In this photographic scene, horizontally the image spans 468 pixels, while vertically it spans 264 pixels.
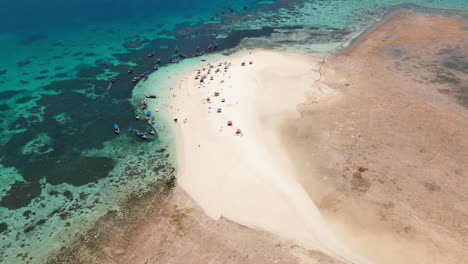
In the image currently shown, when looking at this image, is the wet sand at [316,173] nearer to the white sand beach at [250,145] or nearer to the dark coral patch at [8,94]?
the white sand beach at [250,145]

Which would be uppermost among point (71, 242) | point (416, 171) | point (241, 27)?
point (241, 27)

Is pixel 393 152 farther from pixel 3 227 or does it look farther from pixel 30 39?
Result: pixel 30 39

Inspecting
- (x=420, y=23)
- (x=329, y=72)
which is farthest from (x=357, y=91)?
(x=420, y=23)

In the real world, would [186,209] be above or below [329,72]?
below

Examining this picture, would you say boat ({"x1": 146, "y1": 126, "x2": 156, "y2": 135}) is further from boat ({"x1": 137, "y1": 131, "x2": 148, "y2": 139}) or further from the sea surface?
boat ({"x1": 137, "y1": 131, "x2": 148, "y2": 139})

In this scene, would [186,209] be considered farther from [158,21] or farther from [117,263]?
[158,21]

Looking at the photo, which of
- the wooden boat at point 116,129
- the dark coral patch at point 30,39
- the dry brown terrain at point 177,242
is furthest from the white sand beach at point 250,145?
the dark coral patch at point 30,39
